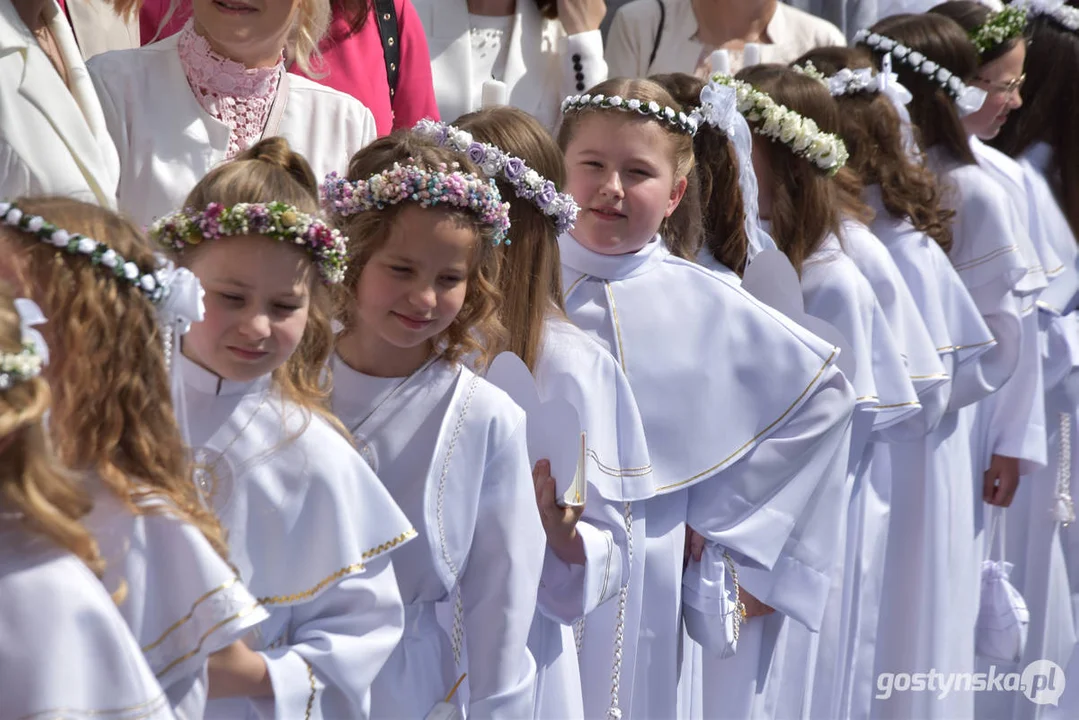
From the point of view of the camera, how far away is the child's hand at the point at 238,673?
2545mm

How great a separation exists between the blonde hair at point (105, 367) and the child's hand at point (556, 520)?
1138 millimetres

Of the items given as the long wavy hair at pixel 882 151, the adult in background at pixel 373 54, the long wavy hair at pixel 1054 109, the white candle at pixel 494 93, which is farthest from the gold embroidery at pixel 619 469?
the long wavy hair at pixel 1054 109

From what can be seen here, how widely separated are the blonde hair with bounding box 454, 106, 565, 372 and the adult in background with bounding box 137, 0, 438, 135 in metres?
0.71

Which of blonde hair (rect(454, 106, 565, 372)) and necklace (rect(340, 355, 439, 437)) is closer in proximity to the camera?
necklace (rect(340, 355, 439, 437))

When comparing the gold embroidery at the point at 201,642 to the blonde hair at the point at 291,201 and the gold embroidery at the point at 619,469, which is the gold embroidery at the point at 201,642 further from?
the gold embroidery at the point at 619,469

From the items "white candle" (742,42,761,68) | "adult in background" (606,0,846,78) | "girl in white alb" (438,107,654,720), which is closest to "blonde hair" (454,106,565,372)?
"girl in white alb" (438,107,654,720)

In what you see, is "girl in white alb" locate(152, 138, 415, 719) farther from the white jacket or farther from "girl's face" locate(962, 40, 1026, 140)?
"girl's face" locate(962, 40, 1026, 140)

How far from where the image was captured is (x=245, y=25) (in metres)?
3.56

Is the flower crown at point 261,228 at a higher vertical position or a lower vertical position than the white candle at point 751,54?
lower

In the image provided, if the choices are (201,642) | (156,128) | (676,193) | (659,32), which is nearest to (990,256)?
(659,32)

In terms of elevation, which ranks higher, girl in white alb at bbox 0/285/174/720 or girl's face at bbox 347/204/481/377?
girl's face at bbox 347/204/481/377

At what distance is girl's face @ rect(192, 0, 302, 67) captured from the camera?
11.6 ft

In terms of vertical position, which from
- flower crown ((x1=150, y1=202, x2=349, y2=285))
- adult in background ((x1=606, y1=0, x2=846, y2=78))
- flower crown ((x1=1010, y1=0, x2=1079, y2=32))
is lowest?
flower crown ((x1=150, y1=202, x2=349, y2=285))

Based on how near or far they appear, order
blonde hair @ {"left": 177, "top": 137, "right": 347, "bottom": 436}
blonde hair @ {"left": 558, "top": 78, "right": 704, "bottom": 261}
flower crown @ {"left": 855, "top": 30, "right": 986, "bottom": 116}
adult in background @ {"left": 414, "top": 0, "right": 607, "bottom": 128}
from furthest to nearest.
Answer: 1. flower crown @ {"left": 855, "top": 30, "right": 986, "bottom": 116}
2. adult in background @ {"left": 414, "top": 0, "right": 607, "bottom": 128}
3. blonde hair @ {"left": 558, "top": 78, "right": 704, "bottom": 261}
4. blonde hair @ {"left": 177, "top": 137, "right": 347, "bottom": 436}
